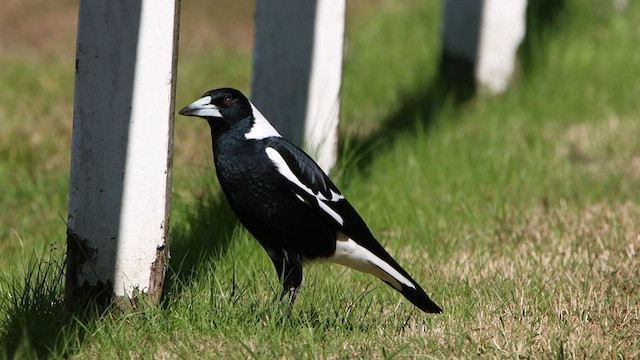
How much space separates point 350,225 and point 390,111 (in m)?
3.71

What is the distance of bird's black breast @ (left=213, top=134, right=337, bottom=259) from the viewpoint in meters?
3.95

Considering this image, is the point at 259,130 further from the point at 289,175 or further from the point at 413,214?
the point at 413,214

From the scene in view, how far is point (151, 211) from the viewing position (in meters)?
3.84

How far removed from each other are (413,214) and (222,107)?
6.06 ft

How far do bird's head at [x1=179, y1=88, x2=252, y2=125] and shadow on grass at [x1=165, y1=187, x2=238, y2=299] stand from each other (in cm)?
60

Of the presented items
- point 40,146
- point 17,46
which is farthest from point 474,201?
point 17,46

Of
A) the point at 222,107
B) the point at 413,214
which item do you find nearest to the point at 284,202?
the point at 222,107

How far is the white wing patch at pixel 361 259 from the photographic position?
13.9 feet

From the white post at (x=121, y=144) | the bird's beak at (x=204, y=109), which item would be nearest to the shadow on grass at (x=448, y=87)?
the bird's beak at (x=204, y=109)

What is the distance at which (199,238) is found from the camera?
4.89 m

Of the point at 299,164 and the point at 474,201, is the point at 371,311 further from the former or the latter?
the point at 474,201

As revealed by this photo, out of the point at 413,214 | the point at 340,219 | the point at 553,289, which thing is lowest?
the point at 413,214

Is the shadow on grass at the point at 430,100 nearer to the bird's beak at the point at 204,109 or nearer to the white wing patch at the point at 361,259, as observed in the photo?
the white wing patch at the point at 361,259

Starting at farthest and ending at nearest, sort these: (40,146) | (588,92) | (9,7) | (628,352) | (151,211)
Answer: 1. (9,7)
2. (588,92)
3. (40,146)
4. (151,211)
5. (628,352)
